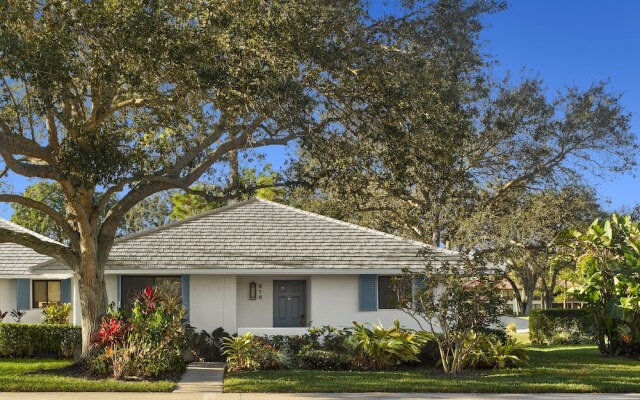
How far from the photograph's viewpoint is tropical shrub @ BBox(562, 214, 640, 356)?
23.8m

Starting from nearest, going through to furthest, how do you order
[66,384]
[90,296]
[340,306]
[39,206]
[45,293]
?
[66,384], [39,206], [90,296], [340,306], [45,293]

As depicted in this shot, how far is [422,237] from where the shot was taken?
36.2m

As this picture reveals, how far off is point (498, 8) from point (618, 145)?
12.8m

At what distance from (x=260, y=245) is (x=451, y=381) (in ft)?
31.4

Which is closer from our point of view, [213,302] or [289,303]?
[213,302]

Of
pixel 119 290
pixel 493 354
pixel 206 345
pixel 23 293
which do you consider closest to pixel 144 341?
pixel 206 345

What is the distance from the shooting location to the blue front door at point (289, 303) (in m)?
25.8

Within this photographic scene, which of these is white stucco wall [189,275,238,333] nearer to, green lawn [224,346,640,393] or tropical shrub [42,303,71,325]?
green lawn [224,346,640,393]

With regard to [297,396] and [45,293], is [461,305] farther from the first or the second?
[45,293]

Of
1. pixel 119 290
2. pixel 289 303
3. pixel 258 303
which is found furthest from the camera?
pixel 289 303

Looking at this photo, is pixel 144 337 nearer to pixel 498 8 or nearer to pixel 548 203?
pixel 498 8

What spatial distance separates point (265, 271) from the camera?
24.1 m

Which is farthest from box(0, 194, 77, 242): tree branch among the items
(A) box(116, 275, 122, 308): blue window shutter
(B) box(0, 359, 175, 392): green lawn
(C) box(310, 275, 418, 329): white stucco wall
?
(C) box(310, 275, 418, 329): white stucco wall

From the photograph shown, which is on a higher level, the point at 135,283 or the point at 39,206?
the point at 39,206
